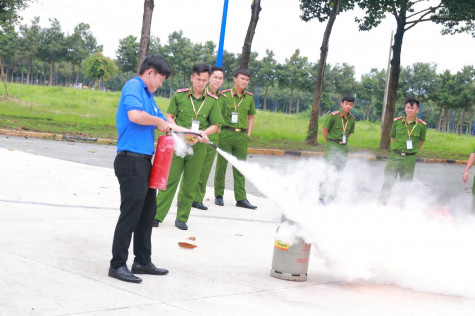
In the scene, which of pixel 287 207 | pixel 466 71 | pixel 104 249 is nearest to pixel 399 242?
pixel 287 207

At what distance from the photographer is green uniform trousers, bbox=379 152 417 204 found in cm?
1034

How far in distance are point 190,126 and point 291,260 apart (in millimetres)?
2808

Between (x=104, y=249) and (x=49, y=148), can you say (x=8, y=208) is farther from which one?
(x=49, y=148)

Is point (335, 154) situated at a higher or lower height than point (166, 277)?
higher

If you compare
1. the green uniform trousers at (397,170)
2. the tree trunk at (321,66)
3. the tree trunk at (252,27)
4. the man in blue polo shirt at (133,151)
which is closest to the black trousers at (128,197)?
the man in blue polo shirt at (133,151)

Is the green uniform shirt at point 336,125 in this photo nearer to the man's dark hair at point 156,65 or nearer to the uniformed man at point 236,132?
the uniformed man at point 236,132

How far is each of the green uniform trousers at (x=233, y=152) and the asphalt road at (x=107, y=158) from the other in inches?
77.0

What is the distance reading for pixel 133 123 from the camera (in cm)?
489

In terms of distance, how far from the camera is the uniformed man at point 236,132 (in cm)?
957

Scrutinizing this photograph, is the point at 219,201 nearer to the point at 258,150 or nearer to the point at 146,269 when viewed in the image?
the point at 146,269

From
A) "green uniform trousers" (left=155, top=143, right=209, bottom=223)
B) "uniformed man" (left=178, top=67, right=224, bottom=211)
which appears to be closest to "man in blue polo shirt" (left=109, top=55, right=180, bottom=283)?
"green uniform trousers" (left=155, top=143, right=209, bottom=223)

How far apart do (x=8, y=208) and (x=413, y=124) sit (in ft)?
22.5

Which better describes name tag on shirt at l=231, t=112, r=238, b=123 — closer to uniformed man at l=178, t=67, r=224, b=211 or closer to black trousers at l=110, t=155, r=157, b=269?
uniformed man at l=178, t=67, r=224, b=211

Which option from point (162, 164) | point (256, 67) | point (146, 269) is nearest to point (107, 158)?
point (146, 269)
